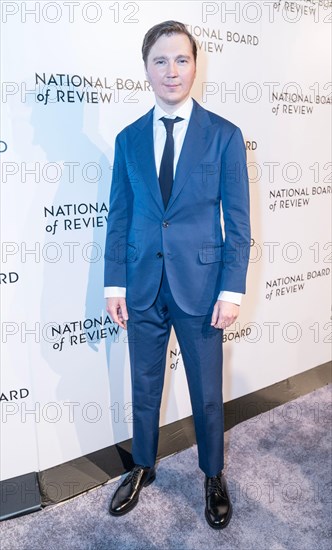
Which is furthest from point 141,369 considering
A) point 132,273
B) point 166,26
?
point 166,26

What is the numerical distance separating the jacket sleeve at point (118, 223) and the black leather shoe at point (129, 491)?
0.80 metres

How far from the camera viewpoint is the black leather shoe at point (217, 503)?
67.0 inches

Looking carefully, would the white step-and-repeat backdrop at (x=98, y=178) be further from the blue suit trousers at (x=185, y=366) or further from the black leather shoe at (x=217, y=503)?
the black leather shoe at (x=217, y=503)

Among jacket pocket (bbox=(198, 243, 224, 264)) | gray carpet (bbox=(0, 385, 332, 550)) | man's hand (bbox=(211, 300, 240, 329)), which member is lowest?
gray carpet (bbox=(0, 385, 332, 550))

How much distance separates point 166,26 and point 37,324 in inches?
45.3

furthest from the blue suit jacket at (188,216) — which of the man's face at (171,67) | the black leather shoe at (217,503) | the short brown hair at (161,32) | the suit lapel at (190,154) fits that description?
the black leather shoe at (217,503)

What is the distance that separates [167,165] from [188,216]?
18 cm

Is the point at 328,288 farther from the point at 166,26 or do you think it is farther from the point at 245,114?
the point at 166,26

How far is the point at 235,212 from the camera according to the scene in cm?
151

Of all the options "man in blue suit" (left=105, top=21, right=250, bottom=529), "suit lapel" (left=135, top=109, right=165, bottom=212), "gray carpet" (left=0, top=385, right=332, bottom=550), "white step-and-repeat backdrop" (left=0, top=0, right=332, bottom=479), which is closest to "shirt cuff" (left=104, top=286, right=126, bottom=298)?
"man in blue suit" (left=105, top=21, right=250, bottom=529)

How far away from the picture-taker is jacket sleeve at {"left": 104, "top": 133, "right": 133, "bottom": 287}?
63.9 inches

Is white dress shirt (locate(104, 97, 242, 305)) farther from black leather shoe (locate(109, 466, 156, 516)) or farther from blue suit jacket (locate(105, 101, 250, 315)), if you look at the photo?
black leather shoe (locate(109, 466, 156, 516))

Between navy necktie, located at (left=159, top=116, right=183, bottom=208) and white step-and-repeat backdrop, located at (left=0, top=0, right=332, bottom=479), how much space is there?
34 centimetres

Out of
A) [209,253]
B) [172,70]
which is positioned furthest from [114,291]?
[172,70]
